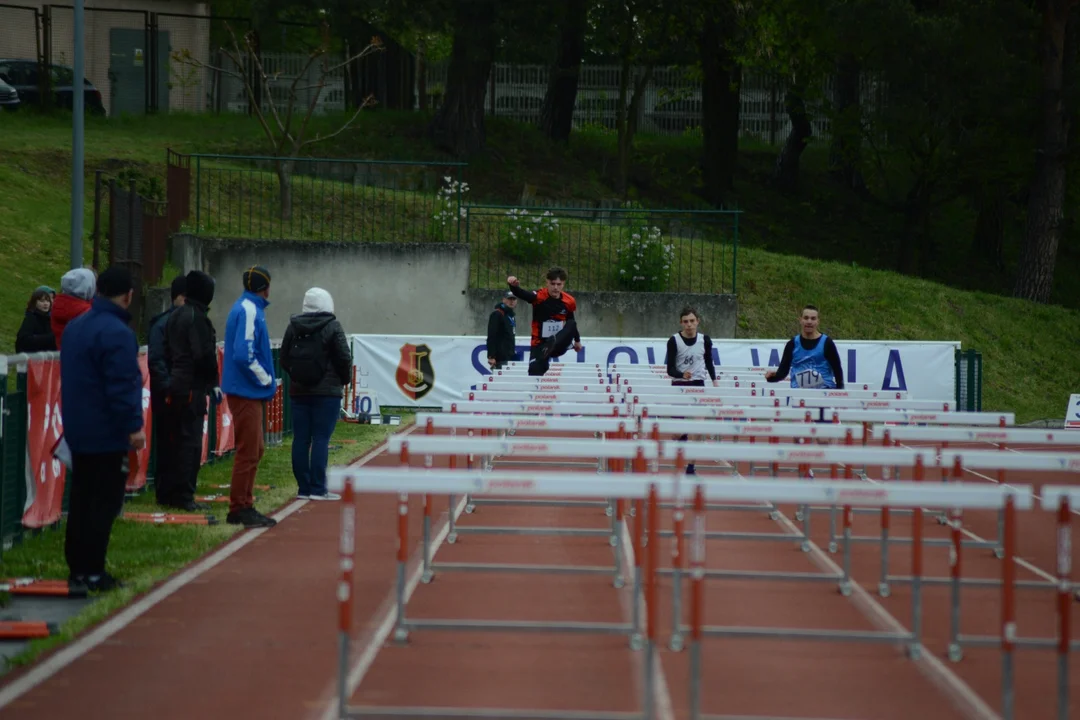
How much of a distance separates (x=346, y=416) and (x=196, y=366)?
1145 centimetres

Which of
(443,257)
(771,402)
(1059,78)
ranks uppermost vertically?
(1059,78)

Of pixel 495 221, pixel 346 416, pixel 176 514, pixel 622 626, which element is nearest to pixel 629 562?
pixel 622 626

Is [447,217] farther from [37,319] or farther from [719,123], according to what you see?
[37,319]

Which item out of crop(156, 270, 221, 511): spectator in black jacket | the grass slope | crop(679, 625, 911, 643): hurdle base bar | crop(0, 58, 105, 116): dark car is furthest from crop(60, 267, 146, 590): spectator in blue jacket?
crop(0, 58, 105, 116): dark car

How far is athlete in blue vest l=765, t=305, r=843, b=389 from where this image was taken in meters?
15.8

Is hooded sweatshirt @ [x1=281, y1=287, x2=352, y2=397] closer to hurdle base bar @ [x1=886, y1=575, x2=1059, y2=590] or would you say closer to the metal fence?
the metal fence

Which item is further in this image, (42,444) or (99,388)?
(42,444)

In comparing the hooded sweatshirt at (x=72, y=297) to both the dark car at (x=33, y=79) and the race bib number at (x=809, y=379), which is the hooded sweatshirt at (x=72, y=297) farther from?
the dark car at (x=33, y=79)

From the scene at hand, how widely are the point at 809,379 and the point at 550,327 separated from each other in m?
3.98

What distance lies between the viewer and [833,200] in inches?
1929

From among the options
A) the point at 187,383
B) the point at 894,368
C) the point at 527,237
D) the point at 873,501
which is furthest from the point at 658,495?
the point at 527,237

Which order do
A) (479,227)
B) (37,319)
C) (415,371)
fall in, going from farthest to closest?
(479,227) < (415,371) < (37,319)

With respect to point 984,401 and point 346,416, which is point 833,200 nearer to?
point 984,401

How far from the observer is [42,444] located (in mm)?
11211
